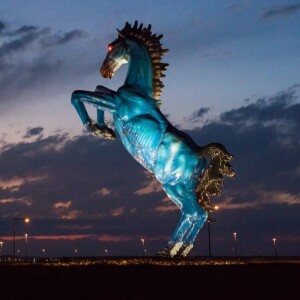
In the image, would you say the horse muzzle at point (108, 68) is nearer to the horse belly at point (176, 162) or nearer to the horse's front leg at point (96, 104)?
the horse's front leg at point (96, 104)

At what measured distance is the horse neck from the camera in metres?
16.4

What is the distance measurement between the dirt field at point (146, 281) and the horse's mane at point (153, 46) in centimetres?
454

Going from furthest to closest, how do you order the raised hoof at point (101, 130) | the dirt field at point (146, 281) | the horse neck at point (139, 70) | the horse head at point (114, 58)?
the horse head at point (114, 58) < the horse neck at point (139, 70) < the raised hoof at point (101, 130) < the dirt field at point (146, 281)

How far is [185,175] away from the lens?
51.0ft

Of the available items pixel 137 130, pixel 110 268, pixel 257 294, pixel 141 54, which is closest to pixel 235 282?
pixel 257 294

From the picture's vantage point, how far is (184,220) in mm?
15812

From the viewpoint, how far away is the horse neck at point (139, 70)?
16.4m

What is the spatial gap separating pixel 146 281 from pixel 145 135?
437 centimetres

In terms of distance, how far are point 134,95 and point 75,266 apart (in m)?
4.55

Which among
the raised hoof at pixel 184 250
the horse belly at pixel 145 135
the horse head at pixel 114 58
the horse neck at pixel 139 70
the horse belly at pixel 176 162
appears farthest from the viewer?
the horse head at pixel 114 58

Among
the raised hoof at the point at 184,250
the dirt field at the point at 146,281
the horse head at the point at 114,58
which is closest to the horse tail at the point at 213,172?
the raised hoof at the point at 184,250

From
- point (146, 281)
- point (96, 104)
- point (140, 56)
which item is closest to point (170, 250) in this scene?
point (96, 104)

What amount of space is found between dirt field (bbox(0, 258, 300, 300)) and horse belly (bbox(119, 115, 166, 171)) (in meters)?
2.95

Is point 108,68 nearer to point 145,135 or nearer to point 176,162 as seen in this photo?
point 145,135
